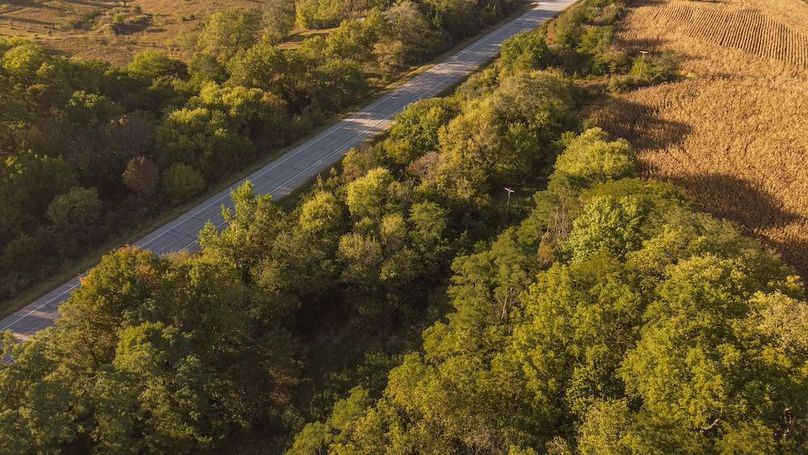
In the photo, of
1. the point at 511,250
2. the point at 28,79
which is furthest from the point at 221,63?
the point at 511,250

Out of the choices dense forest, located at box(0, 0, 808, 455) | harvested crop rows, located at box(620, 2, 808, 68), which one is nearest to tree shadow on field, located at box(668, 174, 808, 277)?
dense forest, located at box(0, 0, 808, 455)

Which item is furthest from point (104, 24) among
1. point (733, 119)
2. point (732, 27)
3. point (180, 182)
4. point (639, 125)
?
point (732, 27)

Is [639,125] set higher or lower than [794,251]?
higher

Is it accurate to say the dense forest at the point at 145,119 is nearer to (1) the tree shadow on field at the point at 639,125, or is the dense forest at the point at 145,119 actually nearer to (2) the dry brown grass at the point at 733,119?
(1) the tree shadow on field at the point at 639,125

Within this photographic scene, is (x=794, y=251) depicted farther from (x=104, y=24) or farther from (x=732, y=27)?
(x=104, y=24)

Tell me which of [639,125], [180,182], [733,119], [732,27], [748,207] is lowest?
[748,207]

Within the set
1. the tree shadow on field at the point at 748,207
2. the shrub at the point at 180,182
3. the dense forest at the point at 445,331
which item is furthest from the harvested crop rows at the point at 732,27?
the shrub at the point at 180,182

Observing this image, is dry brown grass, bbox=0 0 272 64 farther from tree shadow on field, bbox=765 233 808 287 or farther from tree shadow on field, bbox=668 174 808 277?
tree shadow on field, bbox=765 233 808 287
